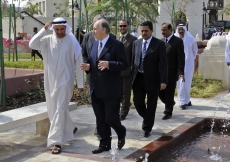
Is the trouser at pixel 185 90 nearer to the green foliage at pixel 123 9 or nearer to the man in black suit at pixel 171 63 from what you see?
the man in black suit at pixel 171 63

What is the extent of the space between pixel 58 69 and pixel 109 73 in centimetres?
76

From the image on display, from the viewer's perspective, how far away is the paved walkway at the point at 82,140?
518 cm

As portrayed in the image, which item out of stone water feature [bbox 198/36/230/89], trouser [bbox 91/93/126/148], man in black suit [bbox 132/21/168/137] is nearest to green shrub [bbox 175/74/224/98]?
stone water feature [bbox 198/36/230/89]

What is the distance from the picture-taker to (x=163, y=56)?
6094 millimetres

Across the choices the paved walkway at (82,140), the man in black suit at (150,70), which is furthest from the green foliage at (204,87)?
the man in black suit at (150,70)

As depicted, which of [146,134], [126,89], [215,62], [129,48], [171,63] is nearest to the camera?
[146,134]

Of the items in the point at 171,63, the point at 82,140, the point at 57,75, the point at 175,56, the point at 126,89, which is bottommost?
the point at 82,140

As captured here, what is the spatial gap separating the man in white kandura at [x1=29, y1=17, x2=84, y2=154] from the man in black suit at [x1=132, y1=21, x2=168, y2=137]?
1.05 metres

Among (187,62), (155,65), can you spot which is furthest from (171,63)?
(187,62)

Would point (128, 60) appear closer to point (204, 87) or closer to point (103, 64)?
point (103, 64)

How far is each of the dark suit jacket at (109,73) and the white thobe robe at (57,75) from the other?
0.41 metres

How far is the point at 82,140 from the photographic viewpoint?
6.00 meters

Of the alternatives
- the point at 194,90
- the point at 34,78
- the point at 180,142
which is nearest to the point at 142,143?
the point at 180,142

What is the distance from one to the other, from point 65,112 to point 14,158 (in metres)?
0.92
